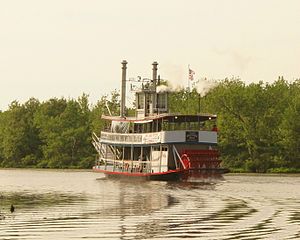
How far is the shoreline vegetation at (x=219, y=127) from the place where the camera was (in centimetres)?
9894

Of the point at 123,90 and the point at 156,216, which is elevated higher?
the point at 123,90

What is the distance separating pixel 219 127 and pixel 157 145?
30.4 meters

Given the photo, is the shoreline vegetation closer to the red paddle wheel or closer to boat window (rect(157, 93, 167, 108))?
boat window (rect(157, 93, 167, 108))

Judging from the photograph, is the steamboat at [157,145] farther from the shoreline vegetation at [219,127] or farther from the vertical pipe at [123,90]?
the shoreline vegetation at [219,127]

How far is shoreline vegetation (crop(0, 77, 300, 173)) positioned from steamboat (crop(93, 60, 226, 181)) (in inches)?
188

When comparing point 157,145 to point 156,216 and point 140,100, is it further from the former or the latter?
point 156,216

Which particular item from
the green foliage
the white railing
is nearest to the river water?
the white railing

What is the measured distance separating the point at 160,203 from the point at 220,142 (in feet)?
195

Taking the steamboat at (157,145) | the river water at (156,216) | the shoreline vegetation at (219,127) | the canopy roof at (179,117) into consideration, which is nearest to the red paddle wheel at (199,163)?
the steamboat at (157,145)

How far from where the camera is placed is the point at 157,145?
7244cm

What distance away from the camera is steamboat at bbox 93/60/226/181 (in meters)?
68.4

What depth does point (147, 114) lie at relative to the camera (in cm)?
8000

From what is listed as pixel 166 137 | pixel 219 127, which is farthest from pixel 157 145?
pixel 219 127

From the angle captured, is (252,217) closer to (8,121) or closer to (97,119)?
(97,119)
